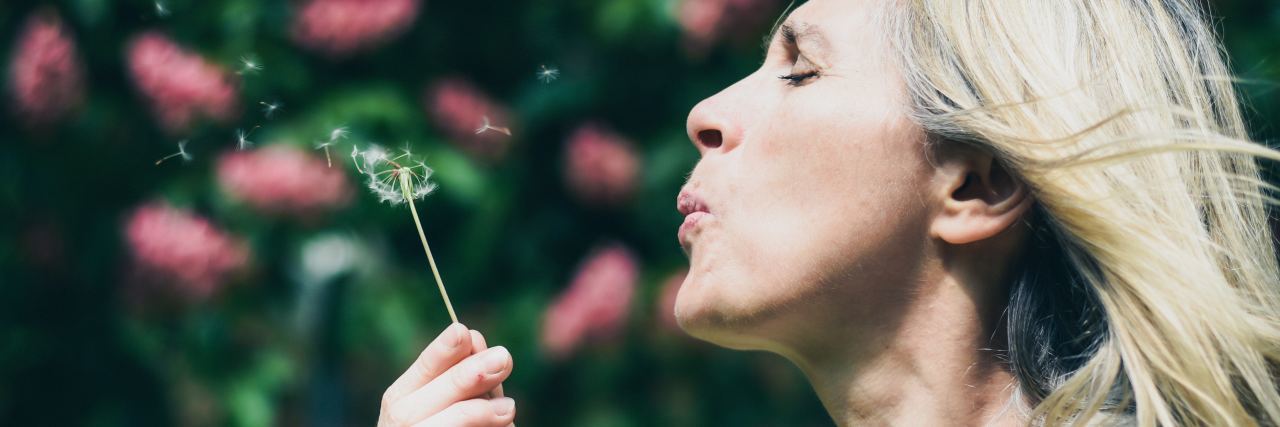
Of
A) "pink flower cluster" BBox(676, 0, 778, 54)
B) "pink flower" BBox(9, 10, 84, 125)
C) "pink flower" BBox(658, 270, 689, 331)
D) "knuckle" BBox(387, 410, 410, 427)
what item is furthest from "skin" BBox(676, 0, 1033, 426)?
"pink flower" BBox(9, 10, 84, 125)

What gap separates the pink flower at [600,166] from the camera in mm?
3012

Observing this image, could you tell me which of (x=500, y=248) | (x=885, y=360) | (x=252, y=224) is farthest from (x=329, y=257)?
(x=885, y=360)

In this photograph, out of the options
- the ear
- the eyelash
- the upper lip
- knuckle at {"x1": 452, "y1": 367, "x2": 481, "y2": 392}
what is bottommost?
the ear

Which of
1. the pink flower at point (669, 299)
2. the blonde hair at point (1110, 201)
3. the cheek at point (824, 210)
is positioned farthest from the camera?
the pink flower at point (669, 299)

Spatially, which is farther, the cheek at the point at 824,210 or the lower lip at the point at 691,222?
the lower lip at the point at 691,222

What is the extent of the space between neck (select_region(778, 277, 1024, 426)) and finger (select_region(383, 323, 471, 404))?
0.48 meters

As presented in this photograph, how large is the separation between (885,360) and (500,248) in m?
1.74

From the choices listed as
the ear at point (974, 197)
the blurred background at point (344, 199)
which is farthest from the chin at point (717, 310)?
the blurred background at point (344, 199)

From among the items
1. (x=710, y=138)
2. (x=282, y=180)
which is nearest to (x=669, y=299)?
(x=282, y=180)

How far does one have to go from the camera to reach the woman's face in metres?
1.49

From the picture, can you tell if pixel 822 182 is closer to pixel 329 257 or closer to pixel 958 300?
pixel 958 300

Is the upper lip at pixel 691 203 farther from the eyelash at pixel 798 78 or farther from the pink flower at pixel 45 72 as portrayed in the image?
the pink flower at pixel 45 72

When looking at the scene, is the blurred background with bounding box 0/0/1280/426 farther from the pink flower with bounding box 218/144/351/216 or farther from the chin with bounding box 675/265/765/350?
the chin with bounding box 675/265/765/350

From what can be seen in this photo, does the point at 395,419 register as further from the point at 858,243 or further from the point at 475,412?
the point at 858,243
